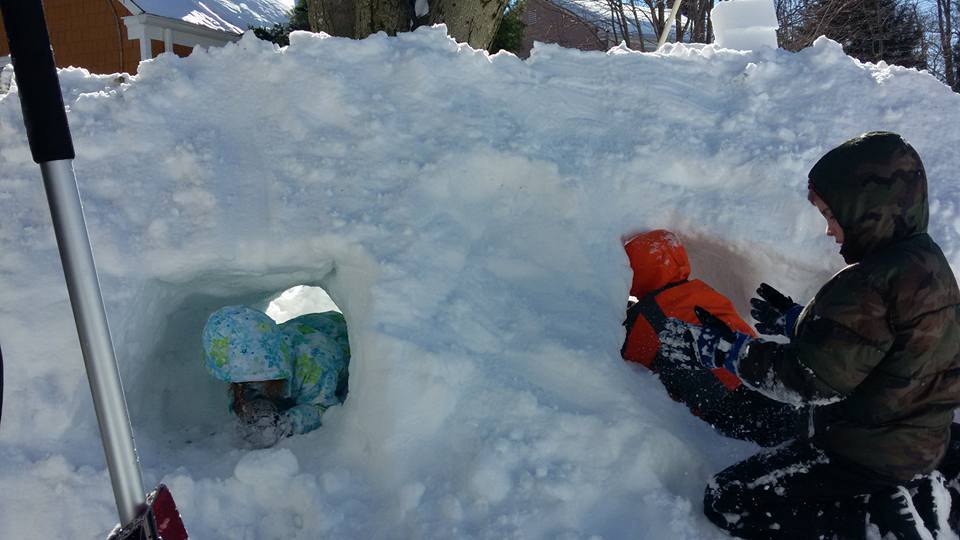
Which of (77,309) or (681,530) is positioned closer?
(77,309)

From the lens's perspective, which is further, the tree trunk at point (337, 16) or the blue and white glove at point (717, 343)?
the tree trunk at point (337, 16)

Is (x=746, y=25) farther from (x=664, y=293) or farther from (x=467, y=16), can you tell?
(x=664, y=293)

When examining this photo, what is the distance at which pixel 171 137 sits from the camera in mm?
3637

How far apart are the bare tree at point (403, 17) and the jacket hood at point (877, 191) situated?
4.05 metres

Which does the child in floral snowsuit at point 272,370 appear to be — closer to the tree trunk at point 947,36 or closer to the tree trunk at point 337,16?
the tree trunk at point 337,16

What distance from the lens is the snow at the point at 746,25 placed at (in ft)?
16.2

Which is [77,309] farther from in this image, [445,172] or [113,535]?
[445,172]

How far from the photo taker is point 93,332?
157 centimetres

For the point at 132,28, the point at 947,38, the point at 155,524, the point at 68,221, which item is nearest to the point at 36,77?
the point at 68,221

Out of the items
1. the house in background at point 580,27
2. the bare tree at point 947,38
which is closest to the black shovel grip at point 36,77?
the house in background at point 580,27

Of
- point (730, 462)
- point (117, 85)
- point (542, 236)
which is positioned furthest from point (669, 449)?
point (117, 85)

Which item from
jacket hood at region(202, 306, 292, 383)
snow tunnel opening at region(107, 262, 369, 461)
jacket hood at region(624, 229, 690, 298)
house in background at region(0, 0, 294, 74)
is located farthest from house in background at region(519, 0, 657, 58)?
jacket hood at region(202, 306, 292, 383)

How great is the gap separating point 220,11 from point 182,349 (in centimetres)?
1377

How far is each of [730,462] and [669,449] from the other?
26 centimetres
